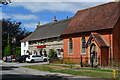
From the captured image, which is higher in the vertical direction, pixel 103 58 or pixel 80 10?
pixel 80 10

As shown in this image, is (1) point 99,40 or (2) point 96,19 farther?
(2) point 96,19

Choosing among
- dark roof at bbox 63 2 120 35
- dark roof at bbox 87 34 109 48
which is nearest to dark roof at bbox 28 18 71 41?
dark roof at bbox 63 2 120 35

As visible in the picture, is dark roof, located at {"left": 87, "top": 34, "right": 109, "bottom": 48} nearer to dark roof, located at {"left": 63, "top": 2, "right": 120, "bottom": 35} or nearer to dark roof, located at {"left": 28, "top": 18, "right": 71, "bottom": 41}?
dark roof, located at {"left": 63, "top": 2, "right": 120, "bottom": 35}

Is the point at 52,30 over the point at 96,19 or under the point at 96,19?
under

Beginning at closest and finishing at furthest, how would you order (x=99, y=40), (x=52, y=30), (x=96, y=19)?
(x=99, y=40)
(x=96, y=19)
(x=52, y=30)

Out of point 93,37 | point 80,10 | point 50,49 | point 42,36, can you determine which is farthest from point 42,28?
point 93,37

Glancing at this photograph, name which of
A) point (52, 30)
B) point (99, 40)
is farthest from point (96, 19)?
point (52, 30)

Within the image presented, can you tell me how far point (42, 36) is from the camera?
46.4m

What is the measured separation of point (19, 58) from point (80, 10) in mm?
14311

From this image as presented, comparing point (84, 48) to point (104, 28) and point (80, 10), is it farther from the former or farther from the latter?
point (80, 10)

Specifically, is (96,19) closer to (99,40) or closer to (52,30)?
(99,40)

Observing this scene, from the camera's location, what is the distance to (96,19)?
30234 mm

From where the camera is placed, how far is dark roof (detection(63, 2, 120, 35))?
90.7 feet

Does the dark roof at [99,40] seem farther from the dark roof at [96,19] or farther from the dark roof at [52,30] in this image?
the dark roof at [52,30]
